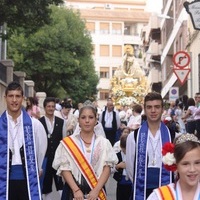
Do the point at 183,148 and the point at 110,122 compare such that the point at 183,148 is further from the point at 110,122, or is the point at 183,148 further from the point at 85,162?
the point at 110,122

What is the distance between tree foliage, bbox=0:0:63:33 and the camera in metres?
19.1

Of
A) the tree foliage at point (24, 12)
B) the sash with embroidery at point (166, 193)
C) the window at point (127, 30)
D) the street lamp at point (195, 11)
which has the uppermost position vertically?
the window at point (127, 30)

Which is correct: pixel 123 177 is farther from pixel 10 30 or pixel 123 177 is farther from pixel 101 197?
pixel 10 30

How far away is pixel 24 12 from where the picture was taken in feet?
63.3

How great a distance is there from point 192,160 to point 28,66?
156ft

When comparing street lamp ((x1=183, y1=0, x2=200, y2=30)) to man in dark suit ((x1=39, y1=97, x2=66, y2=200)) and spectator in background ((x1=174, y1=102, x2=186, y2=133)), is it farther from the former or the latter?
spectator in background ((x1=174, y1=102, x2=186, y2=133))

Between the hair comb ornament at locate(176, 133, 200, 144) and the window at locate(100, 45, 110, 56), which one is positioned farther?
the window at locate(100, 45, 110, 56)

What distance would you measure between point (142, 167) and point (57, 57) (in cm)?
4395

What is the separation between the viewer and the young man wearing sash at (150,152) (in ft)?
24.5

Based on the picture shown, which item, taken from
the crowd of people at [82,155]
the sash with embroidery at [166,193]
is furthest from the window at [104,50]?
the sash with embroidery at [166,193]

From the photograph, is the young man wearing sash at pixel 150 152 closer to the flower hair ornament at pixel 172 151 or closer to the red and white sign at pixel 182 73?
the flower hair ornament at pixel 172 151

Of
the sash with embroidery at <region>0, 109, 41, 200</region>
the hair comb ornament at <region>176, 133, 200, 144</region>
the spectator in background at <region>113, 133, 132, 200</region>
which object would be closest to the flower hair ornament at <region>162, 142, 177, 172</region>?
the hair comb ornament at <region>176, 133, 200, 144</region>

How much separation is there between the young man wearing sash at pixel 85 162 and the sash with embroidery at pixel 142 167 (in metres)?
0.28

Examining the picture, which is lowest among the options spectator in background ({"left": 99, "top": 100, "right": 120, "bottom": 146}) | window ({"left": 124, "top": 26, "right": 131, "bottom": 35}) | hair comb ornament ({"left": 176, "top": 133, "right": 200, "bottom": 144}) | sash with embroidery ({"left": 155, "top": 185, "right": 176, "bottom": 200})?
sash with embroidery ({"left": 155, "top": 185, "right": 176, "bottom": 200})
